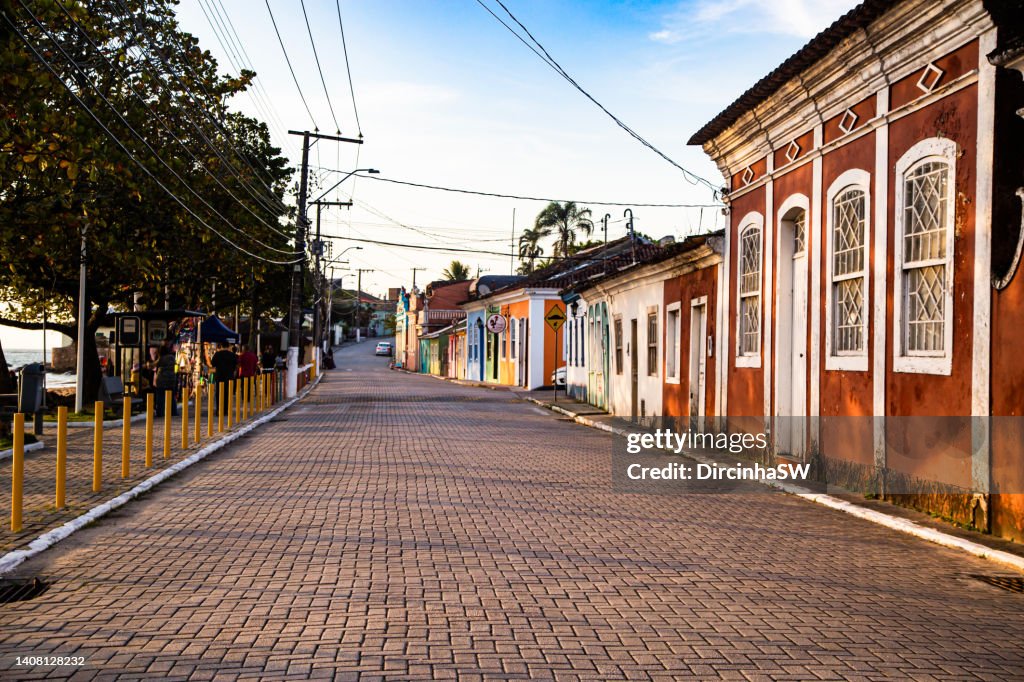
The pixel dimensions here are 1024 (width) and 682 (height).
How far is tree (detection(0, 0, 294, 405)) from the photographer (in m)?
13.8

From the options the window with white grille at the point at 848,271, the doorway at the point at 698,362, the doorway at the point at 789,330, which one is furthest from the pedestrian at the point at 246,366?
the window with white grille at the point at 848,271

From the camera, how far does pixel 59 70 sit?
16.1 metres

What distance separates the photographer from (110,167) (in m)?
16.0

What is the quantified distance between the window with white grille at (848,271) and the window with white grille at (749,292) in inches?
107

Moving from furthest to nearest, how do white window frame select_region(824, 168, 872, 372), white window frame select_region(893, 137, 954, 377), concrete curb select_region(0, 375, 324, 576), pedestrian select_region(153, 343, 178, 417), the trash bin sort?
pedestrian select_region(153, 343, 178, 417) < the trash bin < white window frame select_region(824, 168, 872, 372) < white window frame select_region(893, 137, 954, 377) < concrete curb select_region(0, 375, 324, 576)

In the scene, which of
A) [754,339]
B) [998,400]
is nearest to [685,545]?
[998,400]

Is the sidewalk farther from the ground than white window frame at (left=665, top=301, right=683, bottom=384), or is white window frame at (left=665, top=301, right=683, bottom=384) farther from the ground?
white window frame at (left=665, top=301, right=683, bottom=384)

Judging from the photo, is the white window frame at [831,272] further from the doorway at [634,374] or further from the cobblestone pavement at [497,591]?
the doorway at [634,374]

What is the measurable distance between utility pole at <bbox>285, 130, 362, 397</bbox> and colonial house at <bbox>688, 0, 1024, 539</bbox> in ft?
69.5

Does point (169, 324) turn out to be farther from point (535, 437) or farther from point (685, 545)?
point (685, 545)

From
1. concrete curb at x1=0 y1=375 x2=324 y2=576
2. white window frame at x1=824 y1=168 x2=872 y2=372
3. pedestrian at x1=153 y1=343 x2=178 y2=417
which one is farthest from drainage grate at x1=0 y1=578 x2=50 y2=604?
pedestrian at x1=153 y1=343 x2=178 y2=417

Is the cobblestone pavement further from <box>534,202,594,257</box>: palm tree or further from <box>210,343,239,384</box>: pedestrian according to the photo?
<box>534,202,594,257</box>: palm tree

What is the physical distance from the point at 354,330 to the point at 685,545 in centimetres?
15853

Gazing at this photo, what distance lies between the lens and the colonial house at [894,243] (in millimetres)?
8750
